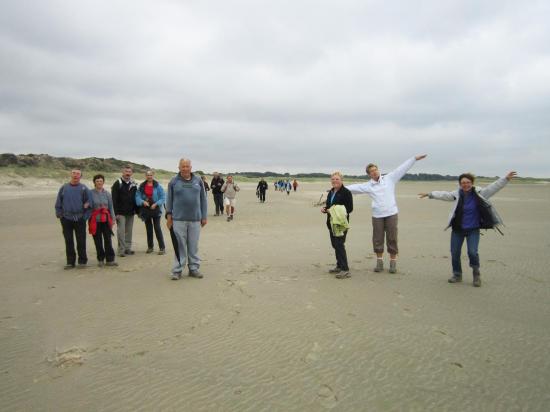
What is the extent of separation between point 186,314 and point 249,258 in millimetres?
3892

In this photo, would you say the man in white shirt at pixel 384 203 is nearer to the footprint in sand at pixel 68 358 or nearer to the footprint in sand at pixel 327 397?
the footprint in sand at pixel 327 397

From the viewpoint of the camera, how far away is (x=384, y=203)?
7551 mm

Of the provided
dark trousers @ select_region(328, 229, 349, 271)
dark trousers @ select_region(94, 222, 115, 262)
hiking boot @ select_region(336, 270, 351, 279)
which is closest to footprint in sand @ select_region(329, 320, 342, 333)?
hiking boot @ select_region(336, 270, 351, 279)

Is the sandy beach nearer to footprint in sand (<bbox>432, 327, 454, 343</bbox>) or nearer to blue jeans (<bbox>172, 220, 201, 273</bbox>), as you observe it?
footprint in sand (<bbox>432, 327, 454, 343</bbox>)

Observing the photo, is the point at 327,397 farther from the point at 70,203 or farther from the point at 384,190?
the point at 70,203

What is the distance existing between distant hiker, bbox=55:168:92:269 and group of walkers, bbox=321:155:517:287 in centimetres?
490

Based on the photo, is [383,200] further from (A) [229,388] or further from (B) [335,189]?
(A) [229,388]

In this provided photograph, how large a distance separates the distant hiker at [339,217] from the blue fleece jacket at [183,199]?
245 cm

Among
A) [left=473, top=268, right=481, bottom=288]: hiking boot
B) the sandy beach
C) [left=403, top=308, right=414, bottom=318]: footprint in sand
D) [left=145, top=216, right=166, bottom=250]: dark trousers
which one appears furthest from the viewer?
[left=145, top=216, right=166, bottom=250]: dark trousers

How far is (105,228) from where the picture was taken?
27.2 ft

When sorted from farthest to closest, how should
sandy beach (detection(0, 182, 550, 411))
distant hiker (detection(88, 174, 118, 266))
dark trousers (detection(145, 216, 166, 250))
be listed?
dark trousers (detection(145, 216, 166, 250))
distant hiker (detection(88, 174, 118, 266))
sandy beach (detection(0, 182, 550, 411))

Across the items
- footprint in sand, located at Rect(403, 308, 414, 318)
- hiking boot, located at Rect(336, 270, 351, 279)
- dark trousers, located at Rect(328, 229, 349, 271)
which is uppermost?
dark trousers, located at Rect(328, 229, 349, 271)

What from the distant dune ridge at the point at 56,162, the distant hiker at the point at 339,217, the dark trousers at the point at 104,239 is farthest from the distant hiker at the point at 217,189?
the distant dune ridge at the point at 56,162

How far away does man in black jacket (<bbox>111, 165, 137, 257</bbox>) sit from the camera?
31.1 ft
